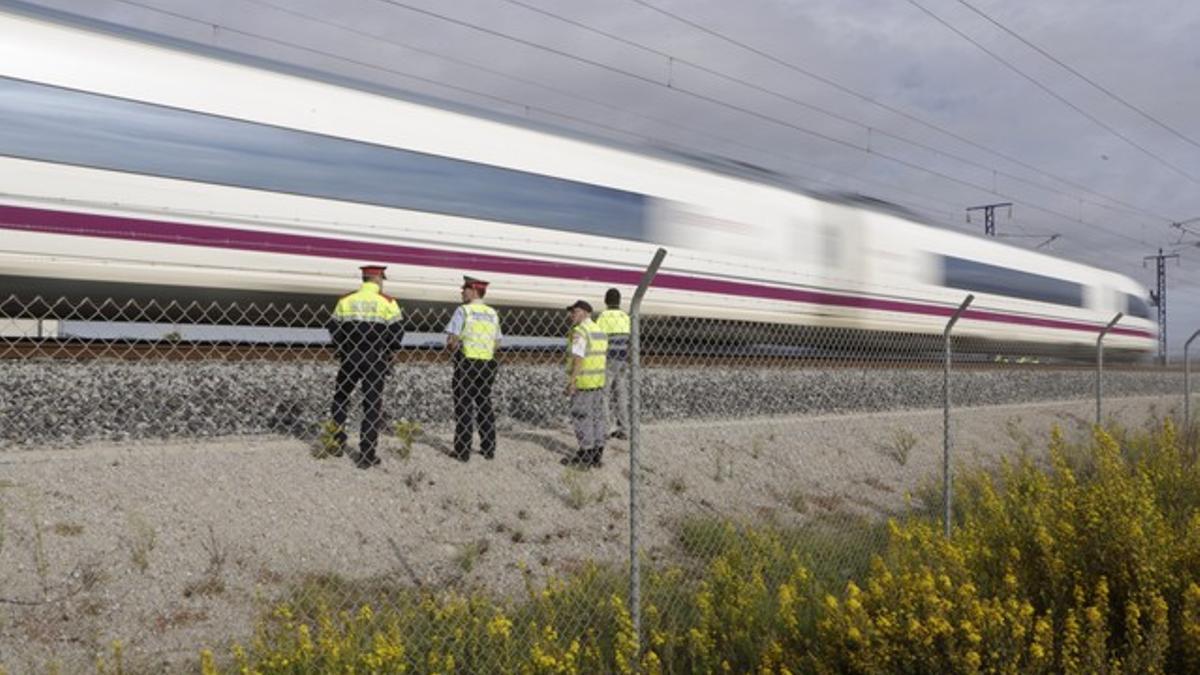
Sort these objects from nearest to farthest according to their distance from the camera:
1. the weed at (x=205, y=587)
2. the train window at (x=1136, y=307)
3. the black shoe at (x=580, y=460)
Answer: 1. the weed at (x=205, y=587)
2. the black shoe at (x=580, y=460)
3. the train window at (x=1136, y=307)

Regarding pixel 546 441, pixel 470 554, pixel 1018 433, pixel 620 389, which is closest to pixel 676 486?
pixel 546 441

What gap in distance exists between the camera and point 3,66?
739 cm

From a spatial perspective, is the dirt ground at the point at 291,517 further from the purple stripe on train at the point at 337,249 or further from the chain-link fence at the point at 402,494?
the purple stripe on train at the point at 337,249

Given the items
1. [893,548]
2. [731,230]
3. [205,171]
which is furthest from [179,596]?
[731,230]

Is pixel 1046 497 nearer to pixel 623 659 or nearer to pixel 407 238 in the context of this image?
pixel 623 659

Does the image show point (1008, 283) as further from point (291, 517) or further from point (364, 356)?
point (291, 517)

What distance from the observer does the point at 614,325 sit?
8570mm

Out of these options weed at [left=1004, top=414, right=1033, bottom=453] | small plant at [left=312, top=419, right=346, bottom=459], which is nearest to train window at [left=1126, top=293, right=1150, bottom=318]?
weed at [left=1004, top=414, right=1033, bottom=453]

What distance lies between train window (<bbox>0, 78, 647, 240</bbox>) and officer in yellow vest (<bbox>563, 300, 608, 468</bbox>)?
3.00m

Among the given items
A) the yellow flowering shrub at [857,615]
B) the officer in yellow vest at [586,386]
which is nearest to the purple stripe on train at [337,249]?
the officer in yellow vest at [586,386]

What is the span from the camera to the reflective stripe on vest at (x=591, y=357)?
25.5 feet

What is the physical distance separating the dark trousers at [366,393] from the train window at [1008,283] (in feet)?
45.5

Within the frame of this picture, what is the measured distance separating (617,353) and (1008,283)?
46.9ft

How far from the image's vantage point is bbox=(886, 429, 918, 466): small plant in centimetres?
1035
